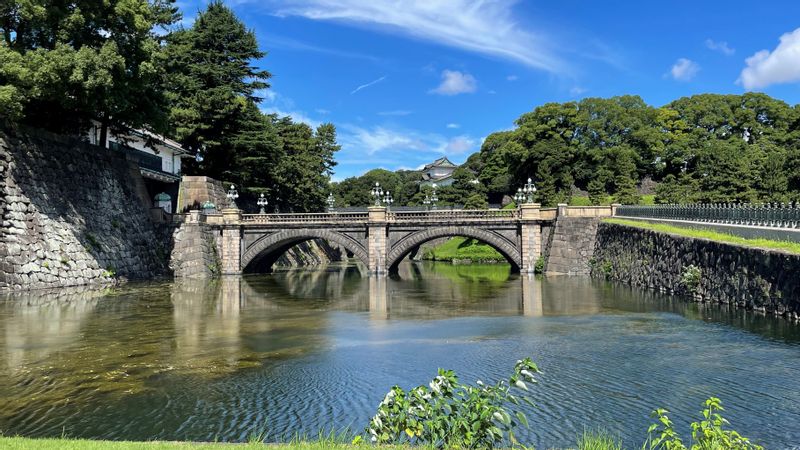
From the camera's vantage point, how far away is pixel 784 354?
18.1m

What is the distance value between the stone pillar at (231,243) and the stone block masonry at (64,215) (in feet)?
23.6

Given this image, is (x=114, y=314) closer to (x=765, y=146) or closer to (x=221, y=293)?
(x=221, y=293)

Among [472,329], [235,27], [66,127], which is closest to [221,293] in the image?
[66,127]

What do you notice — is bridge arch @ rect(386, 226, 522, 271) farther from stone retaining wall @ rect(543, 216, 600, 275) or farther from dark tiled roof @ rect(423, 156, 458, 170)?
dark tiled roof @ rect(423, 156, 458, 170)

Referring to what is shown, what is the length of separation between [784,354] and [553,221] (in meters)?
34.3

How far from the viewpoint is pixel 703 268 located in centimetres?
3070

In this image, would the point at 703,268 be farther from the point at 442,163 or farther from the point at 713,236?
the point at 442,163

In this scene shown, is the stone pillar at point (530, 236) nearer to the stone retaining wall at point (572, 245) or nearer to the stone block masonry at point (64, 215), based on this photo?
the stone retaining wall at point (572, 245)

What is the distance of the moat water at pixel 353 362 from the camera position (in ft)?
42.9

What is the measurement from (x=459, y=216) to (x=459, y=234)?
1.61m

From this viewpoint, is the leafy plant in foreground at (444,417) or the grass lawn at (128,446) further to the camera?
the grass lawn at (128,446)

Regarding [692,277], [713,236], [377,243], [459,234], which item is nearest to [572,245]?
[459,234]

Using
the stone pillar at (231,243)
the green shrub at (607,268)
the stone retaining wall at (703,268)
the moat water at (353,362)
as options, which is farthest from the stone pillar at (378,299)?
the green shrub at (607,268)

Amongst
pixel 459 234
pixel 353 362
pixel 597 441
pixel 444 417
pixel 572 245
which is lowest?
pixel 353 362
